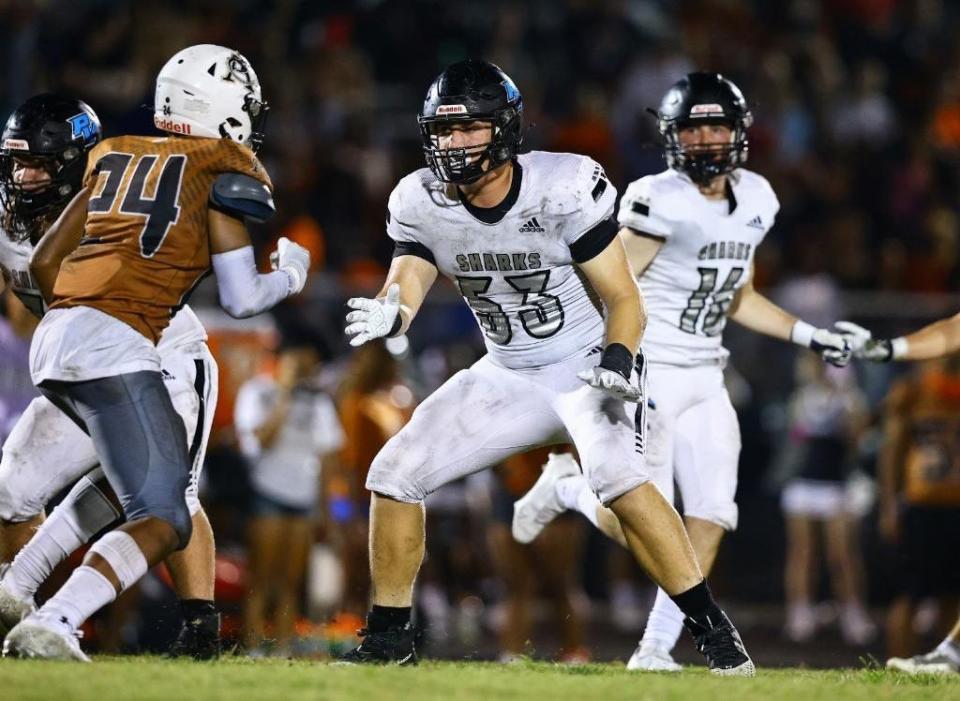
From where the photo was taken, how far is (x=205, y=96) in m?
5.41

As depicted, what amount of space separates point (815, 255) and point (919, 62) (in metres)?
3.45

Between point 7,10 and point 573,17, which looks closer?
point 7,10

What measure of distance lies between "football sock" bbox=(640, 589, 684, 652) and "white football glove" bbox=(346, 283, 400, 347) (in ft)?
5.98

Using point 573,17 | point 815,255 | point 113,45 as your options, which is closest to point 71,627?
point 113,45

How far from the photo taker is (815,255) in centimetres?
1284

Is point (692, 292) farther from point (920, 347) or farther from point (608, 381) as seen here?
point (608, 381)

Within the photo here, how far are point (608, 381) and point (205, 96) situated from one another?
1.75 m

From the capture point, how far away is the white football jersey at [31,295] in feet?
18.9

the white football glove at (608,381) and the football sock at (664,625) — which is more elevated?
the white football glove at (608,381)

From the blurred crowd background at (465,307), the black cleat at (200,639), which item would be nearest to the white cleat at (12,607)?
the black cleat at (200,639)

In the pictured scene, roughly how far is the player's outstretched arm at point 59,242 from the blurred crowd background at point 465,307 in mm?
2644

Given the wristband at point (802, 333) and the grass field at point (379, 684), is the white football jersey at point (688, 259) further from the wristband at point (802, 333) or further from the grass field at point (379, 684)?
the grass field at point (379, 684)

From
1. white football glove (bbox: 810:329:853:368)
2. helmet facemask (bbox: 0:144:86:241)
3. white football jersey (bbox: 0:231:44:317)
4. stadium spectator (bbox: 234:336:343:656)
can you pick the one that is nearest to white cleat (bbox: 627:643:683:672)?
white football glove (bbox: 810:329:853:368)

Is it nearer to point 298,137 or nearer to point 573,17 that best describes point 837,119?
point 573,17
